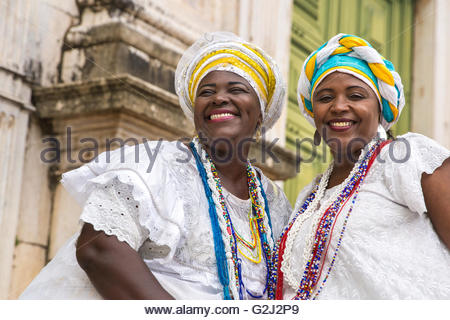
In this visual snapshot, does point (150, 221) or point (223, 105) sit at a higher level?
point (223, 105)

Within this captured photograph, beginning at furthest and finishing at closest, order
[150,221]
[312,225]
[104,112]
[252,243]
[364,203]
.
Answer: [104,112]
[252,243]
[312,225]
[364,203]
[150,221]

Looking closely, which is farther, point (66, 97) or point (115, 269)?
point (66, 97)

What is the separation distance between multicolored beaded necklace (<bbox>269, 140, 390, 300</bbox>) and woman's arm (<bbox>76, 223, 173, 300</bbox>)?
1.86ft

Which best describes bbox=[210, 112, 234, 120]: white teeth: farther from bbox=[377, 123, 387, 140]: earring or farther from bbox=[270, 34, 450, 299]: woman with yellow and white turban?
bbox=[377, 123, 387, 140]: earring

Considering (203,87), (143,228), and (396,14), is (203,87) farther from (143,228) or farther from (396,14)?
(396,14)

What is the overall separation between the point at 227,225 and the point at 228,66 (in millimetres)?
675

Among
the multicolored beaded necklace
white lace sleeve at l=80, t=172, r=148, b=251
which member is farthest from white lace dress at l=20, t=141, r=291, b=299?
the multicolored beaded necklace

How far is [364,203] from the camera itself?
266 centimetres

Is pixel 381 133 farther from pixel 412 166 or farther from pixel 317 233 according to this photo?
pixel 317 233

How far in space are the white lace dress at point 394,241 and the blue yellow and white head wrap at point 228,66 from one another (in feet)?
2.23

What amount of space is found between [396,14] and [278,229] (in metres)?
5.76

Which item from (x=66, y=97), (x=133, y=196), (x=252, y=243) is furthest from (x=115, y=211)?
(x=66, y=97)

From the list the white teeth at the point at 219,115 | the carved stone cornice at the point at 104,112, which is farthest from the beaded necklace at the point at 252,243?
the carved stone cornice at the point at 104,112

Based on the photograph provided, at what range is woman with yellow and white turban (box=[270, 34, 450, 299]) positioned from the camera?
2.50 meters
